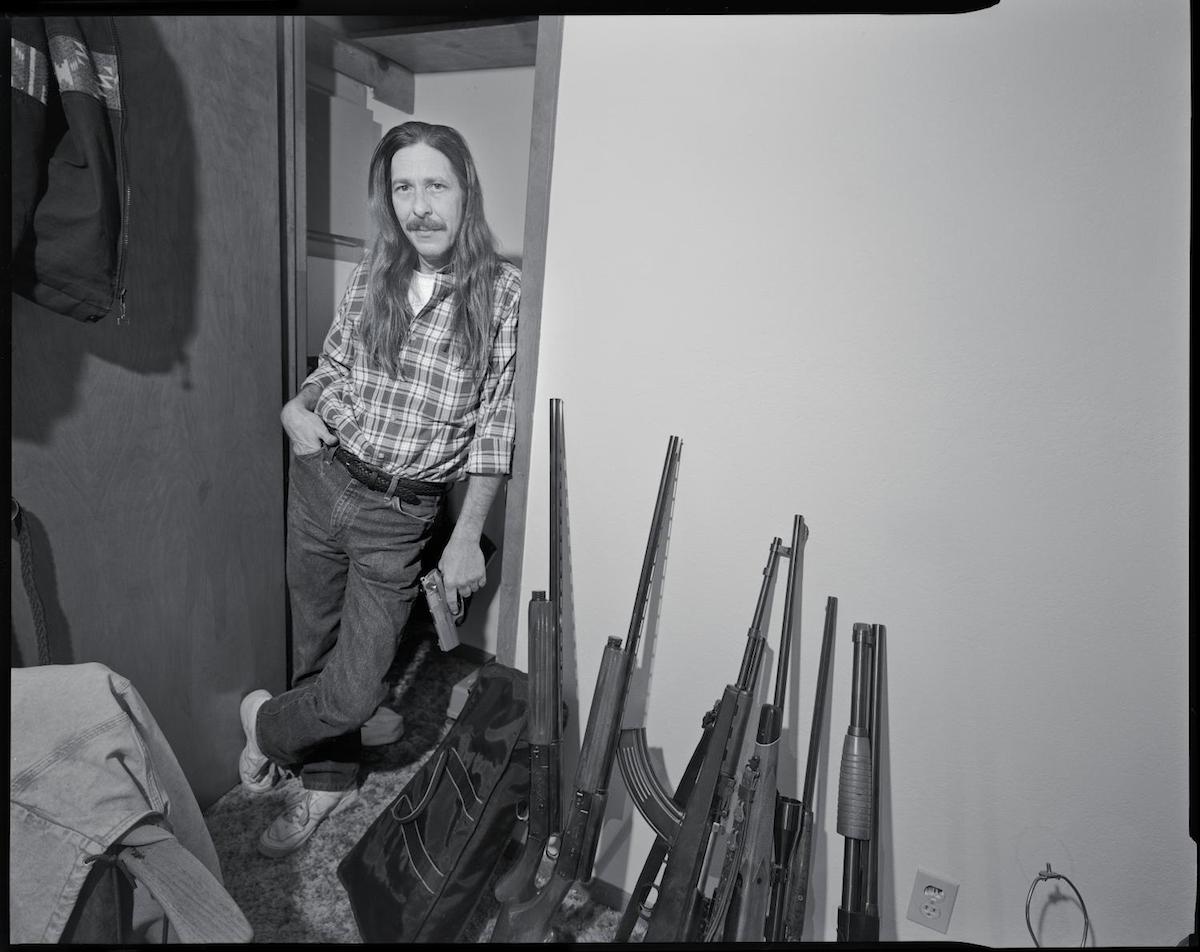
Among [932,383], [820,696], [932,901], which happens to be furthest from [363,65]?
[932,901]

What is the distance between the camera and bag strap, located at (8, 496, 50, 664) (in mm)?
1069

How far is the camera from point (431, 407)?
121cm

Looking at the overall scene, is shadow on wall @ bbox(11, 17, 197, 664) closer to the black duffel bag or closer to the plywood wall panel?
the plywood wall panel

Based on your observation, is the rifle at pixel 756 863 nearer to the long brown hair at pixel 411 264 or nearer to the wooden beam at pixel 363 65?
the long brown hair at pixel 411 264

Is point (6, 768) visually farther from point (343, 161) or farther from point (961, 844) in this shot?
point (961, 844)

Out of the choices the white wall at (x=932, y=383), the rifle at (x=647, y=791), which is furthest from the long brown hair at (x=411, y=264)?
the rifle at (x=647, y=791)

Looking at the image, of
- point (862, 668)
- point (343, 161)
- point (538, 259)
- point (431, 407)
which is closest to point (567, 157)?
point (538, 259)

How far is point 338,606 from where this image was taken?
134cm

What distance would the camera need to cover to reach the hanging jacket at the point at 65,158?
978 mm

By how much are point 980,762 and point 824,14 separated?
107cm

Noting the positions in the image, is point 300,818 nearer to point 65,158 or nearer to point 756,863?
point 756,863

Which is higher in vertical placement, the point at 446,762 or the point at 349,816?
the point at 446,762

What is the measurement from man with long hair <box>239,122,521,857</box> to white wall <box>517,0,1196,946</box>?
15cm

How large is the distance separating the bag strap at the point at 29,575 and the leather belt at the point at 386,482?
0.46 metres
